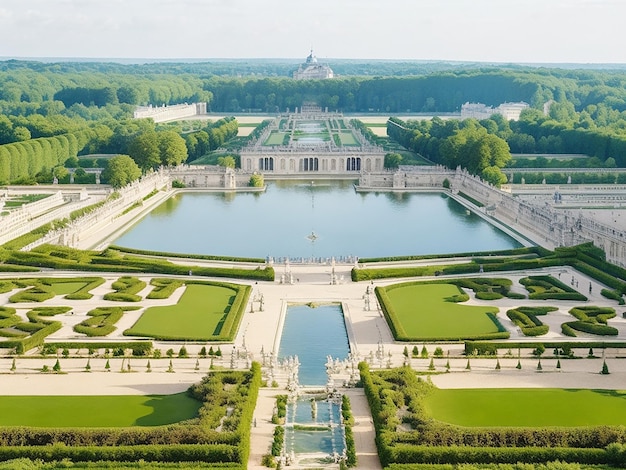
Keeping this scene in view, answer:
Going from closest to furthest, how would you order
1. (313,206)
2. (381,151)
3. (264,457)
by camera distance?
(264,457)
(313,206)
(381,151)

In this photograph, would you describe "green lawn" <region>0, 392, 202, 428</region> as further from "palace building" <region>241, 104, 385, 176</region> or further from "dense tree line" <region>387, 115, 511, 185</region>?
"palace building" <region>241, 104, 385, 176</region>

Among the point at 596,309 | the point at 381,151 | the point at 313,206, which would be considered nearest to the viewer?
the point at 596,309

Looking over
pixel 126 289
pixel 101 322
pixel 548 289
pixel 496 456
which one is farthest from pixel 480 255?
pixel 496 456

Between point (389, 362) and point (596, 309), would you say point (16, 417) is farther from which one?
point (596, 309)

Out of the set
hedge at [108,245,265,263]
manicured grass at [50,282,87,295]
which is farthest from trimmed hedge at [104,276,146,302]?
hedge at [108,245,265,263]

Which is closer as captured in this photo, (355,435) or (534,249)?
(355,435)

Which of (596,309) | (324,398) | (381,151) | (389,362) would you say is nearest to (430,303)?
(596,309)
